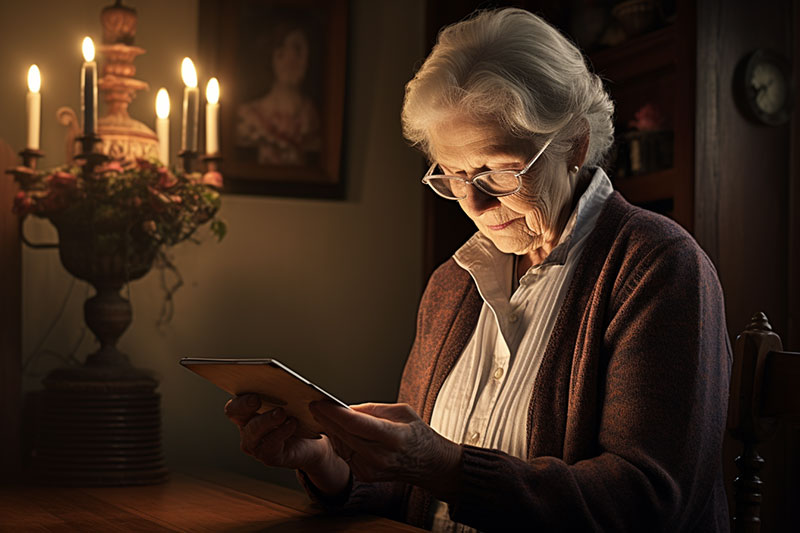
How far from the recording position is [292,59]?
2.62 m

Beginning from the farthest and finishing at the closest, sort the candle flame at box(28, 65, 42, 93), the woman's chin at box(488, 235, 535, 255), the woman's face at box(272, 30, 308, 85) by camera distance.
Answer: the woman's face at box(272, 30, 308, 85) < the candle flame at box(28, 65, 42, 93) < the woman's chin at box(488, 235, 535, 255)

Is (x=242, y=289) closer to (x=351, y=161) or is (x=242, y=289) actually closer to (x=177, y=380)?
(x=177, y=380)

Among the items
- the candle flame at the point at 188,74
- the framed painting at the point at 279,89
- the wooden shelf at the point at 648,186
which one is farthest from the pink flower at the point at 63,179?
the wooden shelf at the point at 648,186

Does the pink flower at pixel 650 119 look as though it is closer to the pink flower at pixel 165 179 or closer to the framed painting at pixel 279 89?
the framed painting at pixel 279 89

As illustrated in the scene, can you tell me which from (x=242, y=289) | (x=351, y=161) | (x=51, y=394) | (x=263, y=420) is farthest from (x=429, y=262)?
(x=263, y=420)

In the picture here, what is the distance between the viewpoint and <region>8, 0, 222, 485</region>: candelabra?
2016 millimetres

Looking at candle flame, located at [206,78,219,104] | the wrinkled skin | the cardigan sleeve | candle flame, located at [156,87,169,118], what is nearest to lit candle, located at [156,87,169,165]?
candle flame, located at [156,87,169,118]

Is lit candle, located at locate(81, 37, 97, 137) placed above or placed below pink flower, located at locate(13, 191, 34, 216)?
above

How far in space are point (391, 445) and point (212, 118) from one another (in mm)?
1202

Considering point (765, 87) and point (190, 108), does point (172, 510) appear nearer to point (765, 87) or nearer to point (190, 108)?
point (190, 108)

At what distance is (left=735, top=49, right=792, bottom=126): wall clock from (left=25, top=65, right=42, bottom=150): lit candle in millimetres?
1559

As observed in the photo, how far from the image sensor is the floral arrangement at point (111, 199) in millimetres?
2055

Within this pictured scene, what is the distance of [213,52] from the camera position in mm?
2514

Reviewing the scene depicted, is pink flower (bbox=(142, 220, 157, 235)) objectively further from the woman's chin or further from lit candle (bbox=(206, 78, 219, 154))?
the woman's chin
